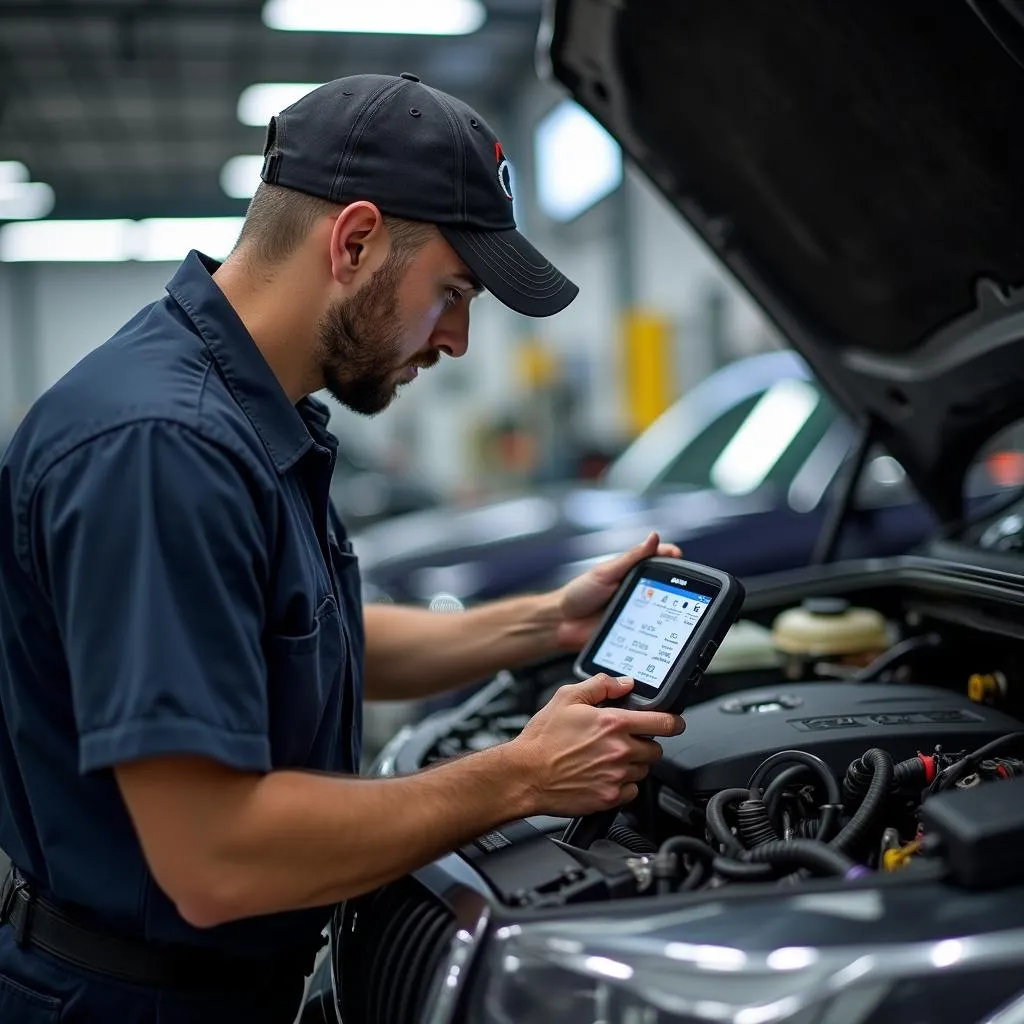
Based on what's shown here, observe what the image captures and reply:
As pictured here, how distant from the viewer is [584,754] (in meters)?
1.31

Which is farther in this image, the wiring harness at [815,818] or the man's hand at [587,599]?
the man's hand at [587,599]

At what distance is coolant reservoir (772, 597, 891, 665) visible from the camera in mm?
2121

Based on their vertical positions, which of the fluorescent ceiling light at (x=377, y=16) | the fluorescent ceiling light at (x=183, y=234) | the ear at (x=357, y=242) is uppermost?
Result: the fluorescent ceiling light at (x=377, y=16)

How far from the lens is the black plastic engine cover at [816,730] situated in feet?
4.93

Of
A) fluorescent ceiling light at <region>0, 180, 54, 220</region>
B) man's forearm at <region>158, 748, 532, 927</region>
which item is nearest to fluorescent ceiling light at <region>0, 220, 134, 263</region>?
fluorescent ceiling light at <region>0, 180, 54, 220</region>

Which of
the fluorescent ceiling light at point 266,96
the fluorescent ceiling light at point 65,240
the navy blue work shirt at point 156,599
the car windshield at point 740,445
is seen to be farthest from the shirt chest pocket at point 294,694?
the fluorescent ceiling light at point 65,240

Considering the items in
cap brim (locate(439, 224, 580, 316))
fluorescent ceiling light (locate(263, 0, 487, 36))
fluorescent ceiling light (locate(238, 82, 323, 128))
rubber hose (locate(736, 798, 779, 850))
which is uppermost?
fluorescent ceiling light (locate(238, 82, 323, 128))

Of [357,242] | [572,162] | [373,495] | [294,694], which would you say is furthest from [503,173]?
[572,162]

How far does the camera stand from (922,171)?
1.83 metres

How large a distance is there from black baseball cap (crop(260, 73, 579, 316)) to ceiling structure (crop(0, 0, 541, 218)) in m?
7.63

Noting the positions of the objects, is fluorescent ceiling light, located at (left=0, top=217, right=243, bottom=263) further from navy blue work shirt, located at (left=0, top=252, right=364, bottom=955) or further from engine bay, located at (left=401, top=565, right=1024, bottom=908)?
navy blue work shirt, located at (left=0, top=252, right=364, bottom=955)

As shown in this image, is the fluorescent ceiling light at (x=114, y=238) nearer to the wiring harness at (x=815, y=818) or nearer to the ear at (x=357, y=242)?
the ear at (x=357, y=242)

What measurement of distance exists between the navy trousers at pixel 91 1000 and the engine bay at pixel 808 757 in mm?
338

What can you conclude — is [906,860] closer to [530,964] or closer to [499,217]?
[530,964]
